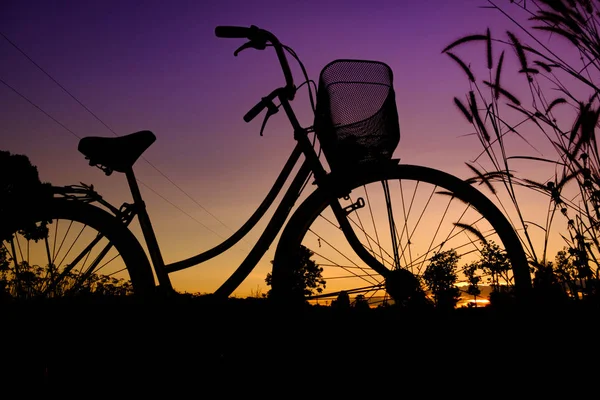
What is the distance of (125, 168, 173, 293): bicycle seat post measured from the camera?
2781mm

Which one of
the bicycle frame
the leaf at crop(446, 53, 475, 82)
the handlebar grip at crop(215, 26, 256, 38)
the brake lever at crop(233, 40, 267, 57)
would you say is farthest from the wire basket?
the leaf at crop(446, 53, 475, 82)

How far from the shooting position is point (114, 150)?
8.84 feet

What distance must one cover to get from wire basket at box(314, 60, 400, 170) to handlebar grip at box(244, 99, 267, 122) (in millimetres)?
376

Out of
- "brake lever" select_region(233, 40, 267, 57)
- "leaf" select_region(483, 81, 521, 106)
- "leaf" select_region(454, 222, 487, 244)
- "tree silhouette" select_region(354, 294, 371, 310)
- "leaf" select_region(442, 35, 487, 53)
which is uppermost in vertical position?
"leaf" select_region(442, 35, 487, 53)

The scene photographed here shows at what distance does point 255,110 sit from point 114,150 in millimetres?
908

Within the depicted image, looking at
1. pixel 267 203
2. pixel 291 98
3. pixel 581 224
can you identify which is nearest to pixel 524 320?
pixel 581 224

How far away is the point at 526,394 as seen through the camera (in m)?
1.30

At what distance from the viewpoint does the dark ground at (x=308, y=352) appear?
1.47 m

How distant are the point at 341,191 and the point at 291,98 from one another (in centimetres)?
68

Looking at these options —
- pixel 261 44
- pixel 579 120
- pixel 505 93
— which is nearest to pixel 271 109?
pixel 261 44

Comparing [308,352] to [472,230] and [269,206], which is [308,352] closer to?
[269,206]

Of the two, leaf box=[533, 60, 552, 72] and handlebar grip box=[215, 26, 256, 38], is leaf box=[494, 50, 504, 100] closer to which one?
leaf box=[533, 60, 552, 72]

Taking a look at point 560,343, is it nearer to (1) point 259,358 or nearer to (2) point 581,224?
(1) point 259,358

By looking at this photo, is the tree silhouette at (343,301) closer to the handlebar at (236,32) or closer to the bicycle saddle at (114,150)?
the bicycle saddle at (114,150)
